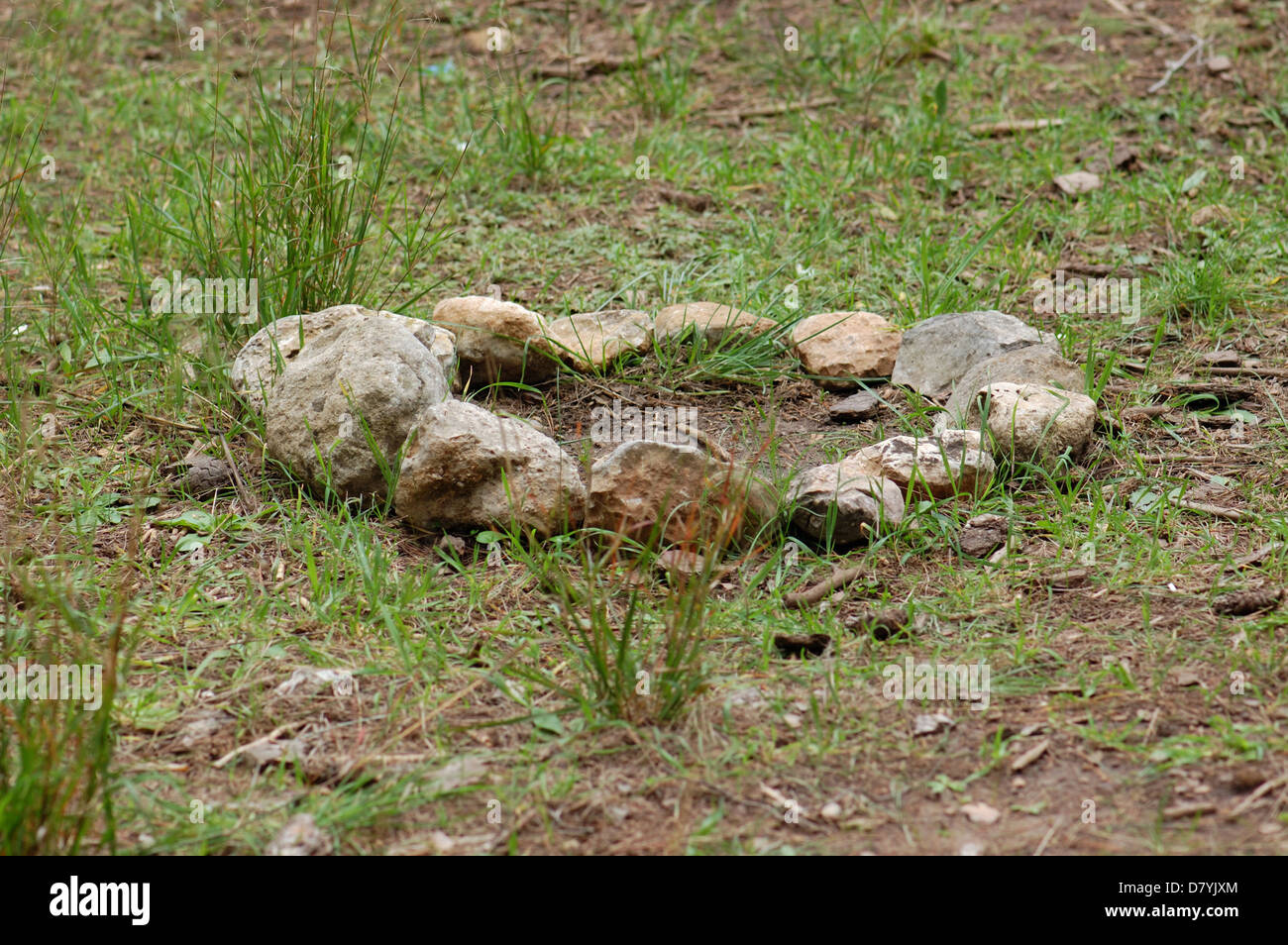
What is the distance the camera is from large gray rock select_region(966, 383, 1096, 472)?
296cm

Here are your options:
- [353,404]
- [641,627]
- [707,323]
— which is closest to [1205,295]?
[707,323]

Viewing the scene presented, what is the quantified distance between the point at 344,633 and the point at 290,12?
14.7 ft

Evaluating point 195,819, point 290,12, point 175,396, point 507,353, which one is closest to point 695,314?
point 507,353

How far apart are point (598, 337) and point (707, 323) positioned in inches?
12.8

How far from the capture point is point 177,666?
235cm

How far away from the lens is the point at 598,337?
3.49 metres

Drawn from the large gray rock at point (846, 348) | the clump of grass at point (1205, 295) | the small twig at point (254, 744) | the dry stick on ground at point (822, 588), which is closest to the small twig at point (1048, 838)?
the dry stick on ground at point (822, 588)

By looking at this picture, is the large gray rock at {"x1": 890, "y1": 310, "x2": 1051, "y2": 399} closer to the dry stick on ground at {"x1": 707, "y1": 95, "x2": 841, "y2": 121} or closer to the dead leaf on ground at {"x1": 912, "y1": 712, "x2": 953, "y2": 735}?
the dead leaf on ground at {"x1": 912, "y1": 712, "x2": 953, "y2": 735}

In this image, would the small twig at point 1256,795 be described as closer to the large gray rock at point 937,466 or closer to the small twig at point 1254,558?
the small twig at point 1254,558

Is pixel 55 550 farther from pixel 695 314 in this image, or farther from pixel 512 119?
pixel 512 119

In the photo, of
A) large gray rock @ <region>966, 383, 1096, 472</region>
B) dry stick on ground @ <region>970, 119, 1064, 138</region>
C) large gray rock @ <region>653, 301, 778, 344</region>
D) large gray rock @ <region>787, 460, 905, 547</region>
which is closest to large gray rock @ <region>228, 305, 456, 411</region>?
large gray rock @ <region>653, 301, 778, 344</region>

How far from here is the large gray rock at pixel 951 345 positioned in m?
3.29

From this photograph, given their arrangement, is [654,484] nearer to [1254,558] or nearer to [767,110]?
[1254,558]

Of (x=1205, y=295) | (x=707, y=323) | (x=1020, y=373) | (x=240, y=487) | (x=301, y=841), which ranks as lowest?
(x=301, y=841)
